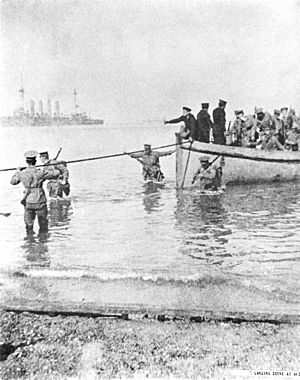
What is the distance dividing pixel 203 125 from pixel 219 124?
0.45 meters

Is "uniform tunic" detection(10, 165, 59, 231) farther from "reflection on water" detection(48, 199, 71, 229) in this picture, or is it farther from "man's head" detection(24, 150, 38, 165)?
"reflection on water" detection(48, 199, 71, 229)

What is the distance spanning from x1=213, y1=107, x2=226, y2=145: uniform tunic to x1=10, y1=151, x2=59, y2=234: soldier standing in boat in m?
5.81

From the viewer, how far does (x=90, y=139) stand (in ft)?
97.9

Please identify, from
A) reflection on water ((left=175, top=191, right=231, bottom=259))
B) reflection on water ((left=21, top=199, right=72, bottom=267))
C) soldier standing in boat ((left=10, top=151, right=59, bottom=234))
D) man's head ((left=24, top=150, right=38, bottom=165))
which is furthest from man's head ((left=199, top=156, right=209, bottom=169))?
man's head ((left=24, top=150, right=38, bottom=165))

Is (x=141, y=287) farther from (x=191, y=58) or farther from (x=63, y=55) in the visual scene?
(x=191, y=58)

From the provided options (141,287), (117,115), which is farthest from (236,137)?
(141,287)

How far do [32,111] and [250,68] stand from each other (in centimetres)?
398

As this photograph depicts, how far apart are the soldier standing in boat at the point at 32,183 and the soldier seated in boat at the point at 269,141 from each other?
6892mm

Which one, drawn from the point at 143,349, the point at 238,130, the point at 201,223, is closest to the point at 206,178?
the point at 238,130

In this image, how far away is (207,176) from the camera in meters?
10.5

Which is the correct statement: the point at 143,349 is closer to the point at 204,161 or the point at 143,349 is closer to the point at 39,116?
the point at 39,116

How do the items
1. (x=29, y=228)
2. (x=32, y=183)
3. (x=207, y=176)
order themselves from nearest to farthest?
(x=32, y=183)
(x=29, y=228)
(x=207, y=176)

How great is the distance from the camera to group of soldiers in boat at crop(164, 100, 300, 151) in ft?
35.5

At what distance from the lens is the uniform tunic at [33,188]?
5918 millimetres
